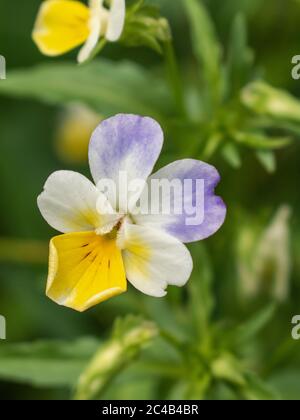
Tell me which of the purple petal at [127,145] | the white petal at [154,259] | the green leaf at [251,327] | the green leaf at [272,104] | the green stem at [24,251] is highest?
the green stem at [24,251]

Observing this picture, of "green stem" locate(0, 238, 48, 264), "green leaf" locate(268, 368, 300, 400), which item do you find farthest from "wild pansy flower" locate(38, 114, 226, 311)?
"green stem" locate(0, 238, 48, 264)

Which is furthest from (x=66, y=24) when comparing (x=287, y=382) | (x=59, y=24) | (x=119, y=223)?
(x=287, y=382)

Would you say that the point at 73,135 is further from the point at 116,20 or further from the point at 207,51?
the point at 116,20

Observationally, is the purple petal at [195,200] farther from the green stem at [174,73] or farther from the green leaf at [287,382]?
the green leaf at [287,382]

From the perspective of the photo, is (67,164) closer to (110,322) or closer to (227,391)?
(110,322)

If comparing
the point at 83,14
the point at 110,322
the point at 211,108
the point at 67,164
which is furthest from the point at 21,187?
the point at 83,14

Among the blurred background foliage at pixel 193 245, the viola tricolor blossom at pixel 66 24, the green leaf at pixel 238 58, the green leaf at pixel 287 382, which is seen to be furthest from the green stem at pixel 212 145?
the green leaf at pixel 287 382
